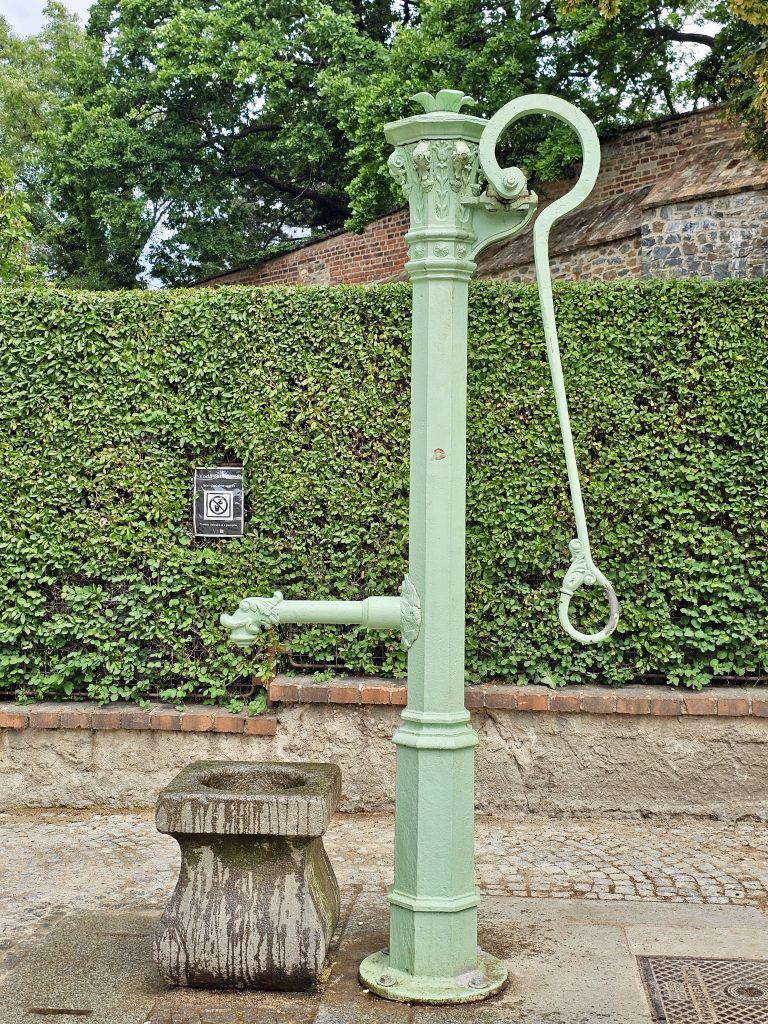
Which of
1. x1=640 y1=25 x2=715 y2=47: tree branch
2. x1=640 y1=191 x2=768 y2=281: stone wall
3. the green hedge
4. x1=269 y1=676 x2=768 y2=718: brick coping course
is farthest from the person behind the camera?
x1=640 y1=25 x2=715 y2=47: tree branch

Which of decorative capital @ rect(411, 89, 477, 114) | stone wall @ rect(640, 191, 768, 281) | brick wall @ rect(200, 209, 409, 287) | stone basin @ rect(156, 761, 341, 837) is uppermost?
brick wall @ rect(200, 209, 409, 287)

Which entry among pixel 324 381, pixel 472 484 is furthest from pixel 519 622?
pixel 324 381

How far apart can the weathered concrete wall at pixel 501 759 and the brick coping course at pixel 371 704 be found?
2.7 inches

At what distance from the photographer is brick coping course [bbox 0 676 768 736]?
670 cm

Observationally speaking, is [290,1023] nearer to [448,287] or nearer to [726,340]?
[448,287]

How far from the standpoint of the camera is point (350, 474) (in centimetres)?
→ 711

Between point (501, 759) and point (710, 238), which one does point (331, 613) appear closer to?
point (501, 759)

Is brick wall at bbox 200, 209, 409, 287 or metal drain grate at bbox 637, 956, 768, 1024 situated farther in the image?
brick wall at bbox 200, 209, 409, 287

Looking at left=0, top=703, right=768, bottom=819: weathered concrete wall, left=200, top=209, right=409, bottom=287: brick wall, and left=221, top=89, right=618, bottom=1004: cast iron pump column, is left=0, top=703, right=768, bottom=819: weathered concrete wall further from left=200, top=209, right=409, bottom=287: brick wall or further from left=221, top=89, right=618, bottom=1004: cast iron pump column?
left=200, top=209, right=409, bottom=287: brick wall

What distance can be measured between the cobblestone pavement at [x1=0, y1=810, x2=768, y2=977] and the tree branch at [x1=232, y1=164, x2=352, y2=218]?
22935 mm

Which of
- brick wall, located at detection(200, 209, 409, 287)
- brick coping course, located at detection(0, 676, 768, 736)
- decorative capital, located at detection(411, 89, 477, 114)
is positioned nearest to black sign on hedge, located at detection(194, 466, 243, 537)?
brick coping course, located at detection(0, 676, 768, 736)

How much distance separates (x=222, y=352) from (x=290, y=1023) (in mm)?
4318

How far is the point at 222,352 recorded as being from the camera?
7176 millimetres

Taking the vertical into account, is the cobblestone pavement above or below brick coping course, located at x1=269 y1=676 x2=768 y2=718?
below
